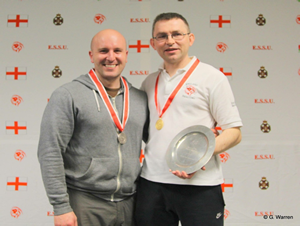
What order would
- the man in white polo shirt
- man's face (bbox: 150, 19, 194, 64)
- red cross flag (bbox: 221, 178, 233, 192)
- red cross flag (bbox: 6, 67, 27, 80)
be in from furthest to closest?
red cross flag (bbox: 6, 67, 27, 80)
red cross flag (bbox: 221, 178, 233, 192)
man's face (bbox: 150, 19, 194, 64)
the man in white polo shirt

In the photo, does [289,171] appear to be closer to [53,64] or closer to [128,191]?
[128,191]

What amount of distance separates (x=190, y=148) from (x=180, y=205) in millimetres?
328

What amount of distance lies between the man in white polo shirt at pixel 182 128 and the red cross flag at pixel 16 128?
6.21 ft

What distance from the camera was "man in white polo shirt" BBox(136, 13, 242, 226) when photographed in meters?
1.52

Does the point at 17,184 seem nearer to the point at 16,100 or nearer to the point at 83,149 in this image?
the point at 16,100

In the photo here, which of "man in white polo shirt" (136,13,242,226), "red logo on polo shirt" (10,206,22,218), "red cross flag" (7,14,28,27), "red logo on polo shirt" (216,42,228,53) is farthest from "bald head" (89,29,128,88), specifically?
"red logo on polo shirt" (10,206,22,218)

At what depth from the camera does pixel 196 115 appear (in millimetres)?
1576

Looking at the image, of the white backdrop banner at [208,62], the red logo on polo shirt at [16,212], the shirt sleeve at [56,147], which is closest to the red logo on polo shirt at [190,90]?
the shirt sleeve at [56,147]

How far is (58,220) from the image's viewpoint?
4.66 ft

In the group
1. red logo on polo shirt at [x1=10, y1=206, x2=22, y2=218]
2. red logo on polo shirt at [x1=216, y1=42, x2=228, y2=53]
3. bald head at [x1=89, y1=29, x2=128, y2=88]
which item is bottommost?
red logo on polo shirt at [x1=10, y1=206, x2=22, y2=218]

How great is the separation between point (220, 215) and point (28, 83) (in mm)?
2489

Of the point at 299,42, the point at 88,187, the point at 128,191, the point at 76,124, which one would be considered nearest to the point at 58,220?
the point at 88,187

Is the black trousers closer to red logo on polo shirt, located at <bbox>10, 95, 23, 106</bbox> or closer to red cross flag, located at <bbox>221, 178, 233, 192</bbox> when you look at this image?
red cross flag, located at <bbox>221, 178, 233, 192</bbox>

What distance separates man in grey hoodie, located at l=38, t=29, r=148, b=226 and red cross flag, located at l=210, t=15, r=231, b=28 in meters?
1.71
